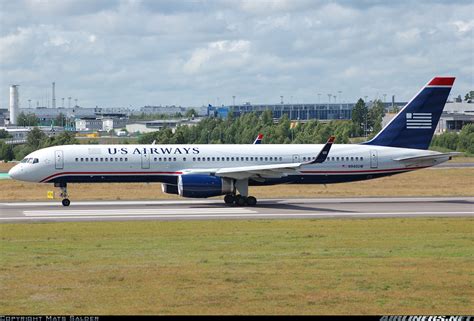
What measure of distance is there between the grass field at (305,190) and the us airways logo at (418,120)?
243 inches

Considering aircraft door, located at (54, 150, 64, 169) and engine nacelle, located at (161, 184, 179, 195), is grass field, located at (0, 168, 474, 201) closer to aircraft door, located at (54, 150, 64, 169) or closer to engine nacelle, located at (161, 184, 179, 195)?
engine nacelle, located at (161, 184, 179, 195)

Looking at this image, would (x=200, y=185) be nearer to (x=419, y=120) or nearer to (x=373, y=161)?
(x=373, y=161)

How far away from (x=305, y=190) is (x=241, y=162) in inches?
450

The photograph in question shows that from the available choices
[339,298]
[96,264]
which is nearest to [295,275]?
[339,298]

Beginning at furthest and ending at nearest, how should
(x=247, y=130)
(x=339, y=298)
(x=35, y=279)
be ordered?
(x=247, y=130) → (x=35, y=279) → (x=339, y=298)

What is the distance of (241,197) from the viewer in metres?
46.3

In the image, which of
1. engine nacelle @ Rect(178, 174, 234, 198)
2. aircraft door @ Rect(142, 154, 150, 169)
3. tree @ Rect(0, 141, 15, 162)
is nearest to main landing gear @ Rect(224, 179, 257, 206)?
engine nacelle @ Rect(178, 174, 234, 198)

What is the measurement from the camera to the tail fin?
165ft

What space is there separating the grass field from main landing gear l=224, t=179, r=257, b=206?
7730 mm

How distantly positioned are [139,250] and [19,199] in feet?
88.1

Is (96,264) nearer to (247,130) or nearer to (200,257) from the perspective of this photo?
(200,257)

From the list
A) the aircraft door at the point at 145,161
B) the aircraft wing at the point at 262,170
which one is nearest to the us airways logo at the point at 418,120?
the aircraft wing at the point at 262,170

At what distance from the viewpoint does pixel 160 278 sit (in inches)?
896

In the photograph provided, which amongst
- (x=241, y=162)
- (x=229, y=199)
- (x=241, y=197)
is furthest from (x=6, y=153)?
(x=241, y=197)
